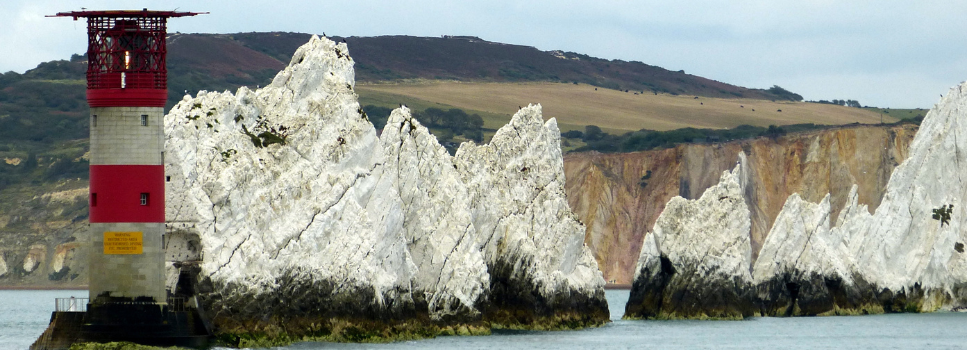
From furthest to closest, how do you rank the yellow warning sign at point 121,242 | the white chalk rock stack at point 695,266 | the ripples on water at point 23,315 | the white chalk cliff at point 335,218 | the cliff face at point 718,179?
the cliff face at point 718,179, the white chalk rock stack at point 695,266, the ripples on water at point 23,315, the white chalk cliff at point 335,218, the yellow warning sign at point 121,242

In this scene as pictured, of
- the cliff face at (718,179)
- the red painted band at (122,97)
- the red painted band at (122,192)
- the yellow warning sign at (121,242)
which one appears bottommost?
the cliff face at (718,179)

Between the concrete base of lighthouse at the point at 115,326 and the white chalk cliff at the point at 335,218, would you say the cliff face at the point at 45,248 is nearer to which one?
the white chalk cliff at the point at 335,218

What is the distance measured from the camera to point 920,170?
93.6m

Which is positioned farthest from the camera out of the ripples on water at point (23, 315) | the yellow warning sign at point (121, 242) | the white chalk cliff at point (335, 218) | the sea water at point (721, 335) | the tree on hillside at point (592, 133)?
the tree on hillside at point (592, 133)

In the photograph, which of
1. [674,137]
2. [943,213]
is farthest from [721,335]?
[674,137]

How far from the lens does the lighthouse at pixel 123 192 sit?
158 feet

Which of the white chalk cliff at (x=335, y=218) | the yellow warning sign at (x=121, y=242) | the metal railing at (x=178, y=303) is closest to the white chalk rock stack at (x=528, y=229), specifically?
the white chalk cliff at (x=335, y=218)

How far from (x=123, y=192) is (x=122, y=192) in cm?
3

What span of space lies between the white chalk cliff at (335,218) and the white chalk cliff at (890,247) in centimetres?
2055

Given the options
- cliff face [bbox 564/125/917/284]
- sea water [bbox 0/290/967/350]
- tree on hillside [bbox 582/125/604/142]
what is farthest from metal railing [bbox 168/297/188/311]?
tree on hillside [bbox 582/125/604/142]

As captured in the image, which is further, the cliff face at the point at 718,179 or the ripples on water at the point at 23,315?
the cliff face at the point at 718,179

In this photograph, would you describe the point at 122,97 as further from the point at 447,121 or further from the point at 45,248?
the point at 447,121

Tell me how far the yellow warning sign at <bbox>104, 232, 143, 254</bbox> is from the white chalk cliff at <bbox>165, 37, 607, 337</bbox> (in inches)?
146

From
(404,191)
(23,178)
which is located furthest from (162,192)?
(23,178)
